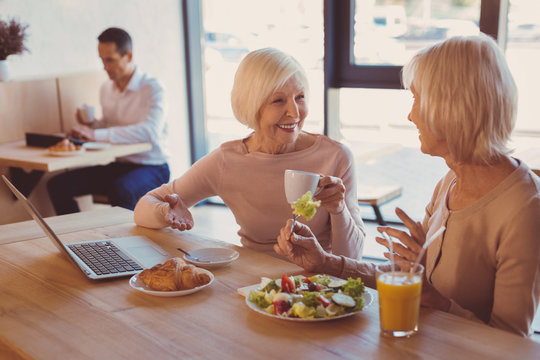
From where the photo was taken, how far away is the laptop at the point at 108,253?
1.73 m

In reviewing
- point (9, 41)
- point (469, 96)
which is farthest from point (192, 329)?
point (9, 41)

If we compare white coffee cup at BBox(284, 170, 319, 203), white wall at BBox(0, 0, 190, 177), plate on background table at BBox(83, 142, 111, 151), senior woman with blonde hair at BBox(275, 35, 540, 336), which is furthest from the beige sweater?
white wall at BBox(0, 0, 190, 177)

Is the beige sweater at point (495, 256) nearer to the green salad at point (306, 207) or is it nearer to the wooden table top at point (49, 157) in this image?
the green salad at point (306, 207)

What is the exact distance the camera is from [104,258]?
1831mm

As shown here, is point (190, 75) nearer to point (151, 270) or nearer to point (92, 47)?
point (92, 47)

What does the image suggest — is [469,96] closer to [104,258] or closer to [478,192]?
[478,192]

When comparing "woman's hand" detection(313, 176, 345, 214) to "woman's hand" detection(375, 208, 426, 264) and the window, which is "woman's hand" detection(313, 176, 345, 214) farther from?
the window

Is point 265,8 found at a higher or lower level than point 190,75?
higher

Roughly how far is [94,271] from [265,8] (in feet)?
12.5

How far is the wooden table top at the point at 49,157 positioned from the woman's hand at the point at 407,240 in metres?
2.28

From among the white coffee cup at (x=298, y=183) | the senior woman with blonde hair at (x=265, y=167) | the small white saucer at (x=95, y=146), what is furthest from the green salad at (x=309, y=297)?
the small white saucer at (x=95, y=146)

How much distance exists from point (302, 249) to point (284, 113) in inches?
23.6

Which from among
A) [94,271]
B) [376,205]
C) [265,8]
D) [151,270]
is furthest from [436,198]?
[265,8]

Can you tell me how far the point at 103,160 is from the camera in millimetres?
3748
